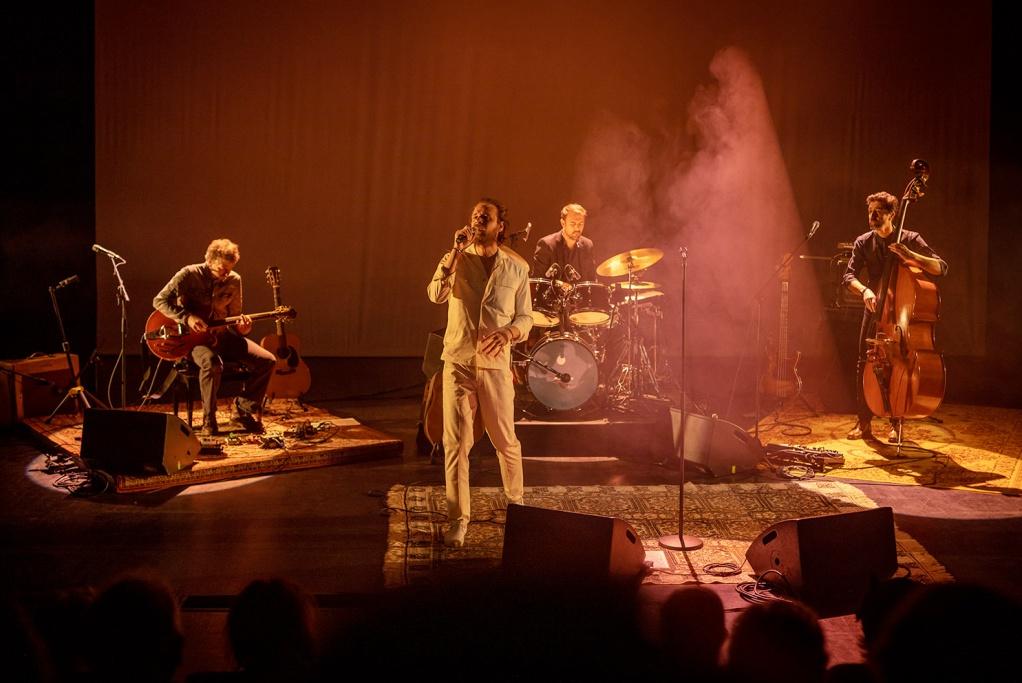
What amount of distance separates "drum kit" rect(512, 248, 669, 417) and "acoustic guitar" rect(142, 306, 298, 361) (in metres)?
2.24

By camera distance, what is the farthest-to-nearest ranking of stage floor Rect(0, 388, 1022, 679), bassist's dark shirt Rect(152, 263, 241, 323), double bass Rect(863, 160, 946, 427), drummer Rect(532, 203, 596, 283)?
drummer Rect(532, 203, 596, 283), bassist's dark shirt Rect(152, 263, 241, 323), double bass Rect(863, 160, 946, 427), stage floor Rect(0, 388, 1022, 679)

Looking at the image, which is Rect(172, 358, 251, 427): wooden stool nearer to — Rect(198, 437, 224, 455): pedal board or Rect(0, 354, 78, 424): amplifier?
Rect(198, 437, 224, 455): pedal board

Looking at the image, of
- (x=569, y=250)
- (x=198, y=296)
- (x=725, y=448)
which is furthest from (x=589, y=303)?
(x=198, y=296)

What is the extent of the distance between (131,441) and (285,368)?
276 centimetres

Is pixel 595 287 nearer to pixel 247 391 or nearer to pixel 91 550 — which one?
pixel 247 391

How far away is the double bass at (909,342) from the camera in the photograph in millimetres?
6824

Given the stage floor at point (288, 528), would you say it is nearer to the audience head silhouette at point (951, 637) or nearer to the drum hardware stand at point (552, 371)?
the drum hardware stand at point (552, 371)

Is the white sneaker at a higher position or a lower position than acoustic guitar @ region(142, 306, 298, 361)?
lower

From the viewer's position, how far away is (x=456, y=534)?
4.94m

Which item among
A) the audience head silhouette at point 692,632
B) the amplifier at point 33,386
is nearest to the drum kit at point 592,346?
the amplifier at point 33,386

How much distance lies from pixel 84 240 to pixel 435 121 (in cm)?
356

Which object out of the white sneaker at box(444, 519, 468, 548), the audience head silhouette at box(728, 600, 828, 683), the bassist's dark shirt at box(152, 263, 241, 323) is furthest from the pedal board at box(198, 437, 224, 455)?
the audience head silhouette at box(728, 600, 828, 683)

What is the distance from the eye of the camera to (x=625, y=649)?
1647mm

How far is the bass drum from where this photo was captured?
7.32 m
